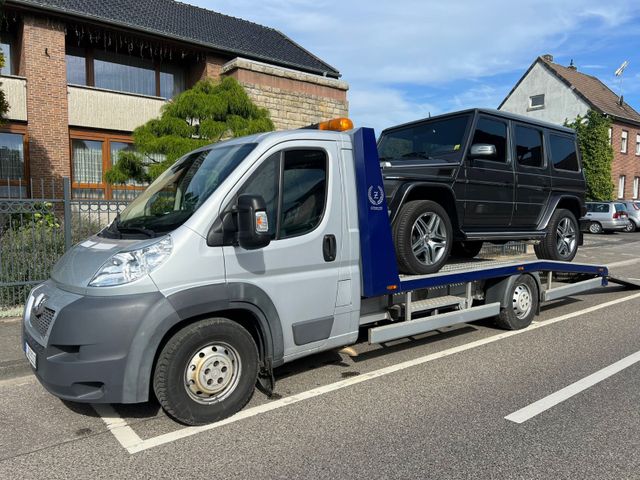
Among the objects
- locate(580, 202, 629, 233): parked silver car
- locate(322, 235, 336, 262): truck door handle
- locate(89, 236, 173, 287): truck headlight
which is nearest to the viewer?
locate(89, 236, 173, 287): truck headlight

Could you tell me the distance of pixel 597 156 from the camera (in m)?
30.9

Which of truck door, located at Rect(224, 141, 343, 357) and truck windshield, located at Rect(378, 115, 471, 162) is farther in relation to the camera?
truck windshield, located at Rect(378, 115, 471, 162)

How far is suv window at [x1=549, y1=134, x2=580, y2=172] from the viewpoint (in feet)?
23.7

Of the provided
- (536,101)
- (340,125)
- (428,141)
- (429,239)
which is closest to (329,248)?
(340,125)

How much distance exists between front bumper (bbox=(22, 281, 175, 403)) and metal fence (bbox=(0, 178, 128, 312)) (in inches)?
168

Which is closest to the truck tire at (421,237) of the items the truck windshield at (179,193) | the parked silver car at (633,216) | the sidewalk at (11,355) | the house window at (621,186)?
the truck windshield at (179,193)

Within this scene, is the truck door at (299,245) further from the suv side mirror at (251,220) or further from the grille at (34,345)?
the grille at (34,345)

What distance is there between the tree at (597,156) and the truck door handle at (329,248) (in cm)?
3133

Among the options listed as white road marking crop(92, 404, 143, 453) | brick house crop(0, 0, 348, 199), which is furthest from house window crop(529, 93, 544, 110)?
white road marking crop(92, 404, 143, 453)

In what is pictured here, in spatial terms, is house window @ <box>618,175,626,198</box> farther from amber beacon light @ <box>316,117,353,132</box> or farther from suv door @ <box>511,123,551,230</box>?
amber beacon light @ <box>316,117,353,132</box>

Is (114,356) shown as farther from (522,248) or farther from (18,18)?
(18,18)

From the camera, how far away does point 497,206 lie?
6359 mm

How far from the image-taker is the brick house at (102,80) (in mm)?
14469

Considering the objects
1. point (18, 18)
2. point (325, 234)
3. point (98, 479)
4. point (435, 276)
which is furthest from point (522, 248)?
point (18, 18)
